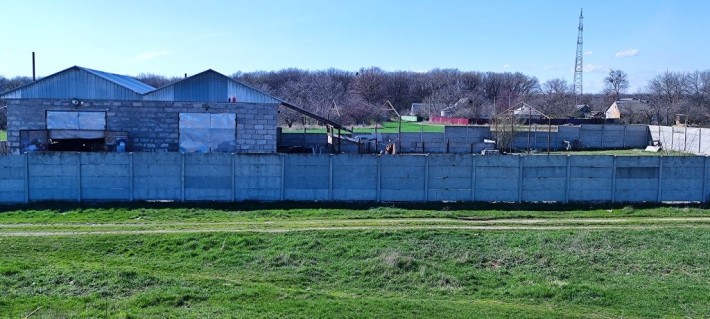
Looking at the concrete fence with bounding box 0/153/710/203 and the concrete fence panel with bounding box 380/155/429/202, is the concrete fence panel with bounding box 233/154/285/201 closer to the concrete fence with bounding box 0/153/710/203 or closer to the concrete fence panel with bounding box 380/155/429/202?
the concrete fence with bounding box 0/153/710/203

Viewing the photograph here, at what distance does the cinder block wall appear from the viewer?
107ft

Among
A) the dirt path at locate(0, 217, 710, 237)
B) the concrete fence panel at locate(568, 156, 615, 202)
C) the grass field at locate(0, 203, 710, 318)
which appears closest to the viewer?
the grass field at locate(0, 203, 710, 318)

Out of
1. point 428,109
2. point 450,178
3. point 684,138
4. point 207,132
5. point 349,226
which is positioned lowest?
point 349,226

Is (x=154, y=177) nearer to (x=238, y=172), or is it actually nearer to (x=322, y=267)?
(x=238, y=172)

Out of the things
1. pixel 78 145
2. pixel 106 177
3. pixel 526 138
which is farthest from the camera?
pixel 526 138

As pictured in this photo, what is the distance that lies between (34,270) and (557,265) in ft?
39.6

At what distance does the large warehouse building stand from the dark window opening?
0.05 meters

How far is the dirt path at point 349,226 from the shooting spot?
2053 centimetres

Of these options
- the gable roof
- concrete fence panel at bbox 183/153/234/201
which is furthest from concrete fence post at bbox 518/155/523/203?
the gable roof

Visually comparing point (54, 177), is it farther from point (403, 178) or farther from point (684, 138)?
point (684, 138)

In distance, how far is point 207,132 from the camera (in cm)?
3309

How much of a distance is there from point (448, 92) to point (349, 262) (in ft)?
433

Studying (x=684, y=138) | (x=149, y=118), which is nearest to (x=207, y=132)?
(x=149, y=118)

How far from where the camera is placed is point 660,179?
26312mm
